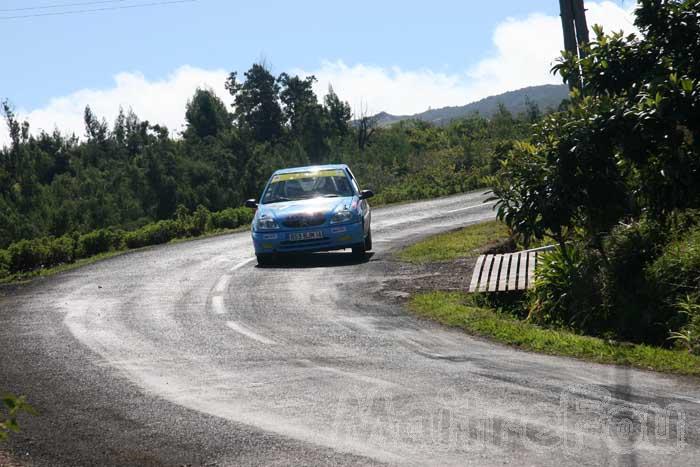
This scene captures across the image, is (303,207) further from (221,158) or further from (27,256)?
(221,158)

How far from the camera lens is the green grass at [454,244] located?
662 inches

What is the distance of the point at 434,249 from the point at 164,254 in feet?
20.2

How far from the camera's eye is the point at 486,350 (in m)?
8.85

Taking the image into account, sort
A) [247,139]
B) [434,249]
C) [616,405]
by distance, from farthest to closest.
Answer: [247,139], [434,249], [616,405]

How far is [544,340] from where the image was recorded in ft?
30.3

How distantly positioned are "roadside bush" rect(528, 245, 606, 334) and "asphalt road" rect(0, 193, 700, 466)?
1.98 meters

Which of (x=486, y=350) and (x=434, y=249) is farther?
(x=434, y=249)

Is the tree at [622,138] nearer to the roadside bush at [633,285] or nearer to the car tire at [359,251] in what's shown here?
the roadside bush at [633,285]

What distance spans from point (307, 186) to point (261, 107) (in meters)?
69.5

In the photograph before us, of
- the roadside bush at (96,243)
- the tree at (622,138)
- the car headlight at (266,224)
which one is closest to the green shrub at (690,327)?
the tree at (622,138)

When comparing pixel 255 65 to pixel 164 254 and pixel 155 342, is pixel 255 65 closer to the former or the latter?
pixel 164 254

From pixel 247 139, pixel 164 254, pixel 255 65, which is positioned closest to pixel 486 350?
pixel 164 254

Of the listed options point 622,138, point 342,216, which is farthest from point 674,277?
point 342,216

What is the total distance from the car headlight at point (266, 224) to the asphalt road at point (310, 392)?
3918 mm
